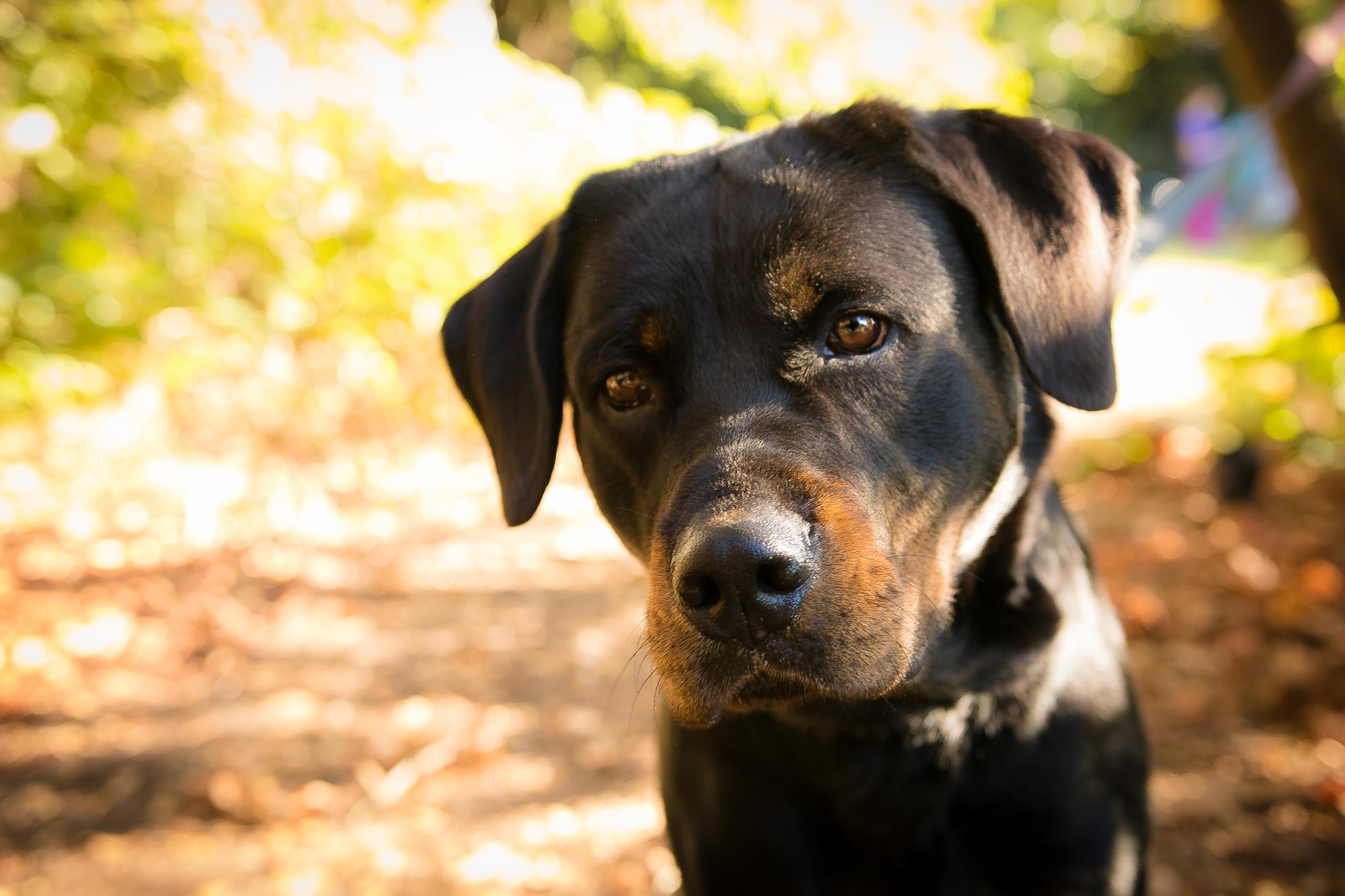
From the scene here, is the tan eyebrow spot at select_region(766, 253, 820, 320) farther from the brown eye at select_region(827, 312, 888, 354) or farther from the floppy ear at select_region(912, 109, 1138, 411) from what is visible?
the floppy ear at select_region(912, 109, 1138, 411)

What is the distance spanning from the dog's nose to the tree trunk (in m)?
3.15

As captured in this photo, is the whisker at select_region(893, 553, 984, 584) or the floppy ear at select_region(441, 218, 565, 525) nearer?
the whisker at select_region(893, 553, 984, 584)

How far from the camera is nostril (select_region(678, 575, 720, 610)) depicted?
149cm

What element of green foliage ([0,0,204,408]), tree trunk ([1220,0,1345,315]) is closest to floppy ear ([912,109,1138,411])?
tree trunk ([1220,0,1345,315])

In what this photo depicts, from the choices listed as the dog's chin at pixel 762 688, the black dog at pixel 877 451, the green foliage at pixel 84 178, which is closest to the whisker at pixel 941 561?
the black dog at pixel 877 451

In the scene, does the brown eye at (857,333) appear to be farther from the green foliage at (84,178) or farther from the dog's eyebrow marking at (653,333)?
the green foliage at (84,178)

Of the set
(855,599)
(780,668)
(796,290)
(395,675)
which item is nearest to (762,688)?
(780,668)

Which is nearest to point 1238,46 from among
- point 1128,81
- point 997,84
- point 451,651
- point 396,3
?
point 997,84

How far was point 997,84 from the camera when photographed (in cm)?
595

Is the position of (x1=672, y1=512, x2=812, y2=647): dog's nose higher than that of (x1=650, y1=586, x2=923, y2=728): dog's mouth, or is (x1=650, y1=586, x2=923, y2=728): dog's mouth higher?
(x1=672, y1=512, x2=812, y2=647): dog's nose

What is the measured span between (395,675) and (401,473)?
8.59ft

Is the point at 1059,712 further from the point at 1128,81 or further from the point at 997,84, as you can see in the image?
the point at 1128,81

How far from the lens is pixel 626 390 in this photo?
1.99 meters

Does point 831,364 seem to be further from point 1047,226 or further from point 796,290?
point 1047,226
